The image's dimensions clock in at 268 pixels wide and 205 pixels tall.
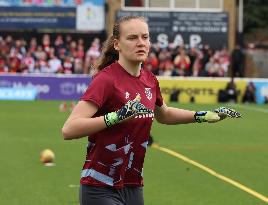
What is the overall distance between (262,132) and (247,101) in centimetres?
1281

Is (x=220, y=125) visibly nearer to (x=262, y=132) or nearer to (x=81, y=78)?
(x=262, y=132)

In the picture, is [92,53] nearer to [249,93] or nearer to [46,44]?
[46,44]

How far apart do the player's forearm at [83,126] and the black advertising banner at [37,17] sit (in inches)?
1400

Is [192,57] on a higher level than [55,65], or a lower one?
higher

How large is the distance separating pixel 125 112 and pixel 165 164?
9.28 metres

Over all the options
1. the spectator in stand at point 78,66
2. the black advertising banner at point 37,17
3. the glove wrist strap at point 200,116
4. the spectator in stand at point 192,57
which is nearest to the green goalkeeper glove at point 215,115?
the glove wrist strap at point 200,116

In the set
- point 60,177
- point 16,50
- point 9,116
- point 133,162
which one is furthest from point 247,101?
point 133,162

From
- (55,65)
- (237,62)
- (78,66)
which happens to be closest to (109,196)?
(55,65)

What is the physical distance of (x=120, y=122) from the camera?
5.22 metres

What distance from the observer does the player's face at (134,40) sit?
211 inches

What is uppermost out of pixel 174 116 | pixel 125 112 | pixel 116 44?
pixel 116 44

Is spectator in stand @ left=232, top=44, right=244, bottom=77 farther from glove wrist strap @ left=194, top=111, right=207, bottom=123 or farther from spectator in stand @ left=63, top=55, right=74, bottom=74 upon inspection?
glove wrist strap @ left=194, top=111, right=207, bottom=123

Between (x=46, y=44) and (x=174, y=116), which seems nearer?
(x=174, y=116)

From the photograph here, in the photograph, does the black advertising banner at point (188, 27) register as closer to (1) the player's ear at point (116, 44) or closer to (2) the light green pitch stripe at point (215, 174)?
(2) the light green pitch stripe at point (215, 174)
